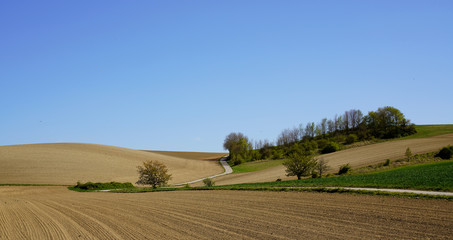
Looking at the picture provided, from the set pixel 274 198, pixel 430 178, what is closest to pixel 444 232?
pixel 274 198

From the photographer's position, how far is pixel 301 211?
17438mm

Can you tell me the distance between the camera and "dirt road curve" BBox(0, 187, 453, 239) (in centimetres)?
1307

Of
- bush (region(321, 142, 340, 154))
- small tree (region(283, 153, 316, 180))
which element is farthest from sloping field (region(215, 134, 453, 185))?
bush (region(321, 142, 340, 154))

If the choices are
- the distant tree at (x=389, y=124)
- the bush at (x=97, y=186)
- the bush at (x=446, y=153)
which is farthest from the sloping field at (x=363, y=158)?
the distant tree at (x=389, y=124)

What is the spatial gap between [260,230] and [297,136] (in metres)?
116

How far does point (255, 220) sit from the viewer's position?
16109mm

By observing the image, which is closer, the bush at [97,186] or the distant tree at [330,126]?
the bush at [97,186]

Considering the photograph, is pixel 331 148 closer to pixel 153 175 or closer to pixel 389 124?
pixel 389 124

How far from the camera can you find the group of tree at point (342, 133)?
284ft

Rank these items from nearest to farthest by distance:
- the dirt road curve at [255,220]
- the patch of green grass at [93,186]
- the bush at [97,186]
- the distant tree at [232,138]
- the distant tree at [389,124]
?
the dirt road curve at [255,220] < the patch of green grass at [93,186] < the bush at [97,186] < the distant tree at [389,124] < the distant tree at [232,138]

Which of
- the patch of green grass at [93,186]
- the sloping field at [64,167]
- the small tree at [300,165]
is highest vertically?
the sloping field at [64,167]

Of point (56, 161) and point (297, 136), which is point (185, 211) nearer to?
point (56, 161)

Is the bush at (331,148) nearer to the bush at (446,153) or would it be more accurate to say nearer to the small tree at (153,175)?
the bush at (446,153)

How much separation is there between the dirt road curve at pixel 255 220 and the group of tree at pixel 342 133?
49581mm
